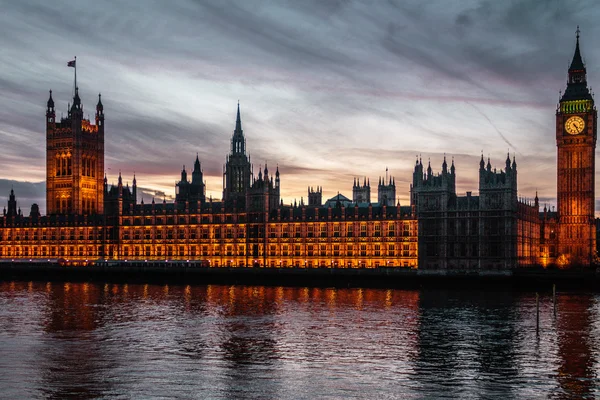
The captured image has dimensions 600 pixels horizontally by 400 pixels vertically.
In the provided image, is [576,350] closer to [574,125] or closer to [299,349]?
[299,349]

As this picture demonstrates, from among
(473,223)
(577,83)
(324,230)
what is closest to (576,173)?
(577,83)

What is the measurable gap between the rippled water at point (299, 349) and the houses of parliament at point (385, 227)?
39.9 m

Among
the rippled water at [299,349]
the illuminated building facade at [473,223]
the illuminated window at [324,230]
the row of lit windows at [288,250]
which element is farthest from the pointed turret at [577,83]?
the rippled water at [299,349]

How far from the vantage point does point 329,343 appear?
61062 millimetres

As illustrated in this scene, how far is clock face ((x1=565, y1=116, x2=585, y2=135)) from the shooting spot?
161250 millimetres

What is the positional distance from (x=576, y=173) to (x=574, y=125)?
10335 millimetres

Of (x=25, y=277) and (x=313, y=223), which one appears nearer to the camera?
(x=313, y=223)

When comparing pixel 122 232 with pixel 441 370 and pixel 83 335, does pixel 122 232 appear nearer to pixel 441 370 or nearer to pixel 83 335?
pixel 83 335

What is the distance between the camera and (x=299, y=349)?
57969 millimetres

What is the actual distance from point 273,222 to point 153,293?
154ft

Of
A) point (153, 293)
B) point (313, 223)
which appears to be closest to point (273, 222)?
point (313, 223)

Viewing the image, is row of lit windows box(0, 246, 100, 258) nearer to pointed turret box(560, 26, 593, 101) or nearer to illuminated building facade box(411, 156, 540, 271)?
illuminated building facade box(411, 156, 540, 271)

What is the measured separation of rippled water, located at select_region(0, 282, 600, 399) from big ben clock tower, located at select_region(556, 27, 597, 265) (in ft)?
213

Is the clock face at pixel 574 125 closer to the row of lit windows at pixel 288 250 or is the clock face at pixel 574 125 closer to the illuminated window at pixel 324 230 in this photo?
the row of lit windows at pixel 288 250
